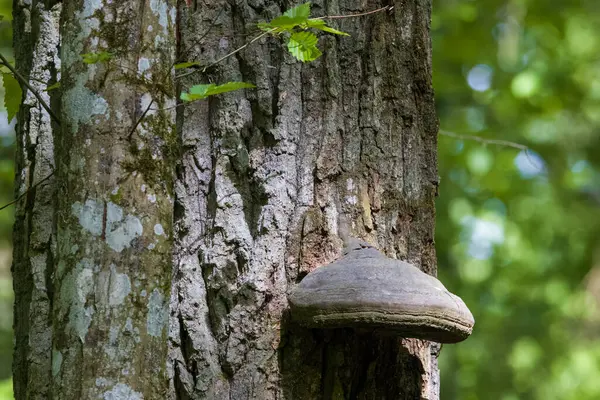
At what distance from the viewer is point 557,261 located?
14242mm

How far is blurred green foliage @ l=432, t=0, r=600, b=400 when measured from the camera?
9203 millimetres

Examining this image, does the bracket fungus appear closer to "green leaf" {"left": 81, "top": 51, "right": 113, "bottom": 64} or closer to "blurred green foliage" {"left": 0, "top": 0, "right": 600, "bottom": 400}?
"green leaf" {"left": 81, "top": 51, "right": 113, "bottom": 64}

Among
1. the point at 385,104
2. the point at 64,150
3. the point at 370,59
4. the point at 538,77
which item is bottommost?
the point at 64,150

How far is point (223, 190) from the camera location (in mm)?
2740

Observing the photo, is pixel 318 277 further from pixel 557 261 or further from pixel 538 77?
pixel 557 261

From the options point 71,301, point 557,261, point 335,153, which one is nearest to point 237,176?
point 335,153

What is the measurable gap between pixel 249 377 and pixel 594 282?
48.6ft

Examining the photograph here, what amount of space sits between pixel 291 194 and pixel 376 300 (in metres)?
0.57

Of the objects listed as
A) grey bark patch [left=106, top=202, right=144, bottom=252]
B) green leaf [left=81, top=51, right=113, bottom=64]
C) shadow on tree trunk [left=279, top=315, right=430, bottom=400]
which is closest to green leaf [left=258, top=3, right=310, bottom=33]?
green leaf [left=81, top=51, right=113, bottom=64]

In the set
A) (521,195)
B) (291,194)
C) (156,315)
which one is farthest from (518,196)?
(156,315)

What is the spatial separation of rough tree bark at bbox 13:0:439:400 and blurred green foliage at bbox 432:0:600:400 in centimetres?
442

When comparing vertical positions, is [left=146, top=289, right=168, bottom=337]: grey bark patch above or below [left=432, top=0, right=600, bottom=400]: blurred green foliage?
below

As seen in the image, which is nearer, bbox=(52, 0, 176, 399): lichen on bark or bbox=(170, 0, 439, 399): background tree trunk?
bbox=(52, 0, 176, 399): lichen on bark

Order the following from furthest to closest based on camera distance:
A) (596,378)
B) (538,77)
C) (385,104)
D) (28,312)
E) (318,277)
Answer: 1. (596,378)
2. (538,77)
3. (385,104)
4. (28,312)
5. (318,277)
